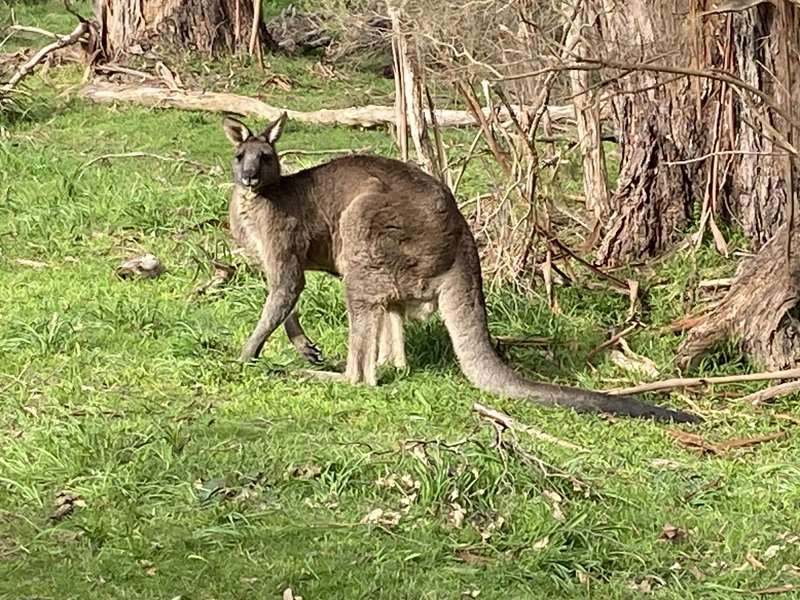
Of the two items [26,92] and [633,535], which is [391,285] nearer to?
[633,535]

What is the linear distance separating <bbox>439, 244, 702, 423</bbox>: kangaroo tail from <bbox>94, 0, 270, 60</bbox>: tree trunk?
22.7ft

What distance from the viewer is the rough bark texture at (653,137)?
7820 millimetres

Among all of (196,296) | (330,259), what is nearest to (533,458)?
(330,259)

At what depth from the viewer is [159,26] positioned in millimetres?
12648

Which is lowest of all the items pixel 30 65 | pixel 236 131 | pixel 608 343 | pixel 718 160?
pixel 608 343

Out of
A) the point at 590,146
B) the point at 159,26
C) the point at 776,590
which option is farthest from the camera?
the point at 159,26

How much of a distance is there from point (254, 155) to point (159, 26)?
6466 mm

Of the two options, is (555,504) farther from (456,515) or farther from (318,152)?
(318,152)

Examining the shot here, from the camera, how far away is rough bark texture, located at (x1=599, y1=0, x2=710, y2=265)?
7.82 meters

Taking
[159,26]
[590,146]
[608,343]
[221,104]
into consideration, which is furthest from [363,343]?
[159,26]

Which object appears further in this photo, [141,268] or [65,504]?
[141,268]

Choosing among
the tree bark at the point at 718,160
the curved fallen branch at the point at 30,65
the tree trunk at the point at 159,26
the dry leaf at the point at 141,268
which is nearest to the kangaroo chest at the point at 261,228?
the dry leaf at the point at 141,268

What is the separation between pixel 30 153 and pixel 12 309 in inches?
125

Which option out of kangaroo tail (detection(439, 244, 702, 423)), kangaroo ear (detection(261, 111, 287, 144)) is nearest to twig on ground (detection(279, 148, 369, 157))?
kangaroo ear (detection(261, 111, 287, 144))
